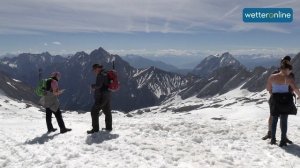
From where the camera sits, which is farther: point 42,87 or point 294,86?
point 42,87

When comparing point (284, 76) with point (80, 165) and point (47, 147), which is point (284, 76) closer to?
point (80, 165)

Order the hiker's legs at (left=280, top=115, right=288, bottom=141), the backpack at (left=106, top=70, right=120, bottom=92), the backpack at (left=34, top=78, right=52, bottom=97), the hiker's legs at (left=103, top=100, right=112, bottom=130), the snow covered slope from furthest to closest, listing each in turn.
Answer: the backpack at (left=34, top=78, right=52, bottom=97)
the hiker's legs at (left=103, top=100, right=112, bottom=130)
the backpack at (left=106, top=70, right=120, bottom=92)
the hiker's legs at (left=280, top=115, right=288, bottom=141)
the snow covered slope

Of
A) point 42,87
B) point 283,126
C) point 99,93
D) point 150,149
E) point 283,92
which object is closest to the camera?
point 150,149

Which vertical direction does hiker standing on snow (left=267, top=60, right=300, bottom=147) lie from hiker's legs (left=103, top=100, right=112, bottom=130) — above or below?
above

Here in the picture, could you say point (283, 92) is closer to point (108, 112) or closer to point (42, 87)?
point (108, 112)

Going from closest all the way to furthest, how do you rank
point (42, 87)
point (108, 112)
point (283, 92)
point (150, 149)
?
1. point (150, 149)
2. point (283, 92)
3. point (108, 112)
4. point (42, 87)

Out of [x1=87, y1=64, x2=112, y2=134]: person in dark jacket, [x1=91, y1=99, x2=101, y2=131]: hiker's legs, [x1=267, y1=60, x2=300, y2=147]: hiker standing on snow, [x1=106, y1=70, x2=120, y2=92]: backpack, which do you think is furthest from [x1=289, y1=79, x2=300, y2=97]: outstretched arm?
[x1=91, y1=99, x2=101, y2=131]: hiker's legs

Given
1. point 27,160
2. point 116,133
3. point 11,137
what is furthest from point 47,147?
point 11,137

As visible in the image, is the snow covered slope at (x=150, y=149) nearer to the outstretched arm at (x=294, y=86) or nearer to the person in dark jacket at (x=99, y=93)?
the person in dark jacket at (x=99, y=93)

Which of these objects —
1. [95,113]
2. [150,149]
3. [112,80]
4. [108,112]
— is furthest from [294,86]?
[95,113]

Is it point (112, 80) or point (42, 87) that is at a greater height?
point (112, 80)

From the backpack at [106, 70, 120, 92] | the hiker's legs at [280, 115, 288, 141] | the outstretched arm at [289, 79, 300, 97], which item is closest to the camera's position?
the outstretched arm at [289, 79, 300, 97]

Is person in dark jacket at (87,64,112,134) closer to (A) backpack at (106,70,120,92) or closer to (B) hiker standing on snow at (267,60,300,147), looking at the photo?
(A) backpack at (106,70,120,92)

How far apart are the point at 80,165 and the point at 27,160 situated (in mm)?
2311
